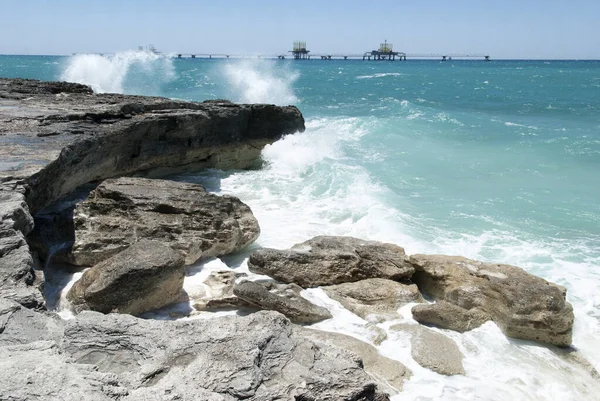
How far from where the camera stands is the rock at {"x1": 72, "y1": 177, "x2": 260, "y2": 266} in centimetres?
647

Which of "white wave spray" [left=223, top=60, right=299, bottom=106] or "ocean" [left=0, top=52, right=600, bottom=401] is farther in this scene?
"white wave spray" [left=223, top=60, right=299, bottom=106]

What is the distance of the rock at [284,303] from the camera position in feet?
17.9

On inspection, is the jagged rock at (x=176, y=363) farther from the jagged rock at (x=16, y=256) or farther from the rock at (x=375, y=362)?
the rock at (x=375, y=362)

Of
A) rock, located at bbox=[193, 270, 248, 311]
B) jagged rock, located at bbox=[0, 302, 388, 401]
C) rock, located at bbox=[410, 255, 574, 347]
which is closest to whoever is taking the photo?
jagged rock, located at bbox=[0, 302, 388, 401]

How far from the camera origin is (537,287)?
572 cm

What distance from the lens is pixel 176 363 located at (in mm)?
2748

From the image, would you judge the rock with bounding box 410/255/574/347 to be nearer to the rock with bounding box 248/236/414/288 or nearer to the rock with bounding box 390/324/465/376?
the rock with bounding box 248/236/414/288

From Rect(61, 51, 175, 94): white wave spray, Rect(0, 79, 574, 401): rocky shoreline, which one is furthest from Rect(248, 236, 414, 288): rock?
Rect(61, 51, 175, 94): white wave spray

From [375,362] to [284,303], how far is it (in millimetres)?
1140

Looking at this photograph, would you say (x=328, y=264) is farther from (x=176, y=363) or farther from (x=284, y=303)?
(x=176, y=363)

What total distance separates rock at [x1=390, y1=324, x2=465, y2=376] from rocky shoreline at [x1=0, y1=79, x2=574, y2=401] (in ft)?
0.06

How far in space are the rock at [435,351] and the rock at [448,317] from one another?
8.3 inches

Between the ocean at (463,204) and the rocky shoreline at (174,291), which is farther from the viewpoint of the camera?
the ocean at (463,204)

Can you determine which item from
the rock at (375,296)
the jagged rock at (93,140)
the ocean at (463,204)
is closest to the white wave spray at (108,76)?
the ocean at (463,204)
